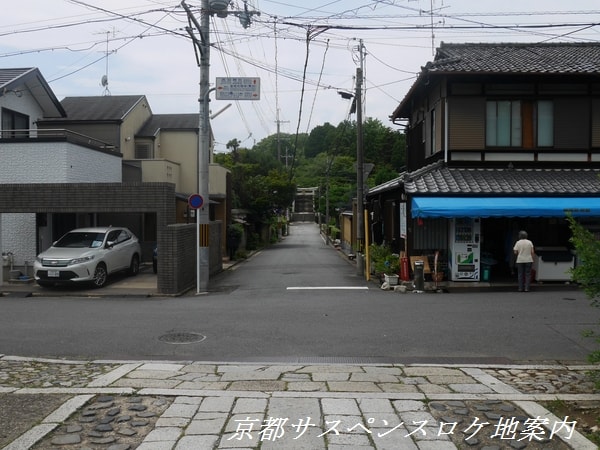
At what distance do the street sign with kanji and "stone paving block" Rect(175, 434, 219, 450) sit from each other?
468 inches

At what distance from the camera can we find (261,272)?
67.7 ft

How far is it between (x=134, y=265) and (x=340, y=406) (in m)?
14.2

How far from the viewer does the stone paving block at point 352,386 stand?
233 inches

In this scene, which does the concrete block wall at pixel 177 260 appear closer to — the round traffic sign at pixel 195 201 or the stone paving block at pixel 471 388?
the round traffic sign at pixel 195 201

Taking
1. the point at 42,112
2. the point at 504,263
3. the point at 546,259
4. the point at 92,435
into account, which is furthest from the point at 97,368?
the point at 42,112

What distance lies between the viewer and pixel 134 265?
1814 centimetres

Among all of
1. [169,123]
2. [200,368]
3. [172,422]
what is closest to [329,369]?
[200,368]

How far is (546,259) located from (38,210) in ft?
48.0

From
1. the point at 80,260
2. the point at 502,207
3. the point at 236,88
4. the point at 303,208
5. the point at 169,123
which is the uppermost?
the point at 169,123

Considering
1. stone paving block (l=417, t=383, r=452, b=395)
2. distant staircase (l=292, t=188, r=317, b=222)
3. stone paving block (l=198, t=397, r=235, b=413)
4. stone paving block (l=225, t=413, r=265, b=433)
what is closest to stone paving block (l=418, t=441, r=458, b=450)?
stone paving block (l=417, t=383, r=452, b=395)

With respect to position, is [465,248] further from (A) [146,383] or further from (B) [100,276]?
(A) [146,383]

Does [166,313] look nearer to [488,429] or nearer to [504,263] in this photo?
[488,429]

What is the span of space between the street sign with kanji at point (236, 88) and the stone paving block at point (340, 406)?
441 inches

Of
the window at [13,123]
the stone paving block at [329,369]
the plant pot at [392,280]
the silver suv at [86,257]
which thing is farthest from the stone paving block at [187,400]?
the window at [13,123]
